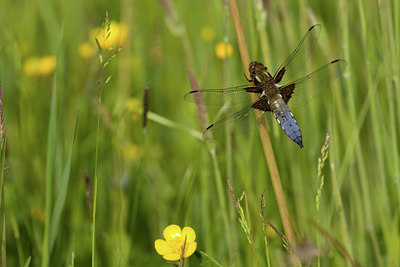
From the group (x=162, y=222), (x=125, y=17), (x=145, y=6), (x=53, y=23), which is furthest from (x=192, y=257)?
(x=145, y=6)

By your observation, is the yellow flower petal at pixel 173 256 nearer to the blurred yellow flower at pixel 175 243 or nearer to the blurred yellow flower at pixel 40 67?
the blurred yellow flower at pixel 175 243

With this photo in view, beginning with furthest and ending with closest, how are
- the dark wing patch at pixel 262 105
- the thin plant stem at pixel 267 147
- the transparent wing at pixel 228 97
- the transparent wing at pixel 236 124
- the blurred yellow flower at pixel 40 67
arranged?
the blurred yellow flower at pixel 40 67 → the transparent wing at pixel 228 97 → the transparent wing at pixel 236 124 → the dark wing patch at pixel 262 105 → the thin plant stem at pixel 267 147

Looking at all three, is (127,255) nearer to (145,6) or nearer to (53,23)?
(53,23)

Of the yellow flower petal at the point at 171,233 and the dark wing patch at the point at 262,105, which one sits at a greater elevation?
the dark wing patch at the point at 262,105

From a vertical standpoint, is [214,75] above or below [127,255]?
above

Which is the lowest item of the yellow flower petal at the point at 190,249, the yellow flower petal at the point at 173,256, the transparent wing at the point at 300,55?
the yellow flower petal at the point at 173,256

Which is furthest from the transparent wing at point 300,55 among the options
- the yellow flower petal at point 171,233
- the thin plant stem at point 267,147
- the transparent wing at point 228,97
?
the yellow flower petal at point 171,233

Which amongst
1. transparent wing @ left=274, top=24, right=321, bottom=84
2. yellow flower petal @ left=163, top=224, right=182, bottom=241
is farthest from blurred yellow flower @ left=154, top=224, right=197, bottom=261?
transparent wing @ left=274, top=24, right=321, bottom=84
